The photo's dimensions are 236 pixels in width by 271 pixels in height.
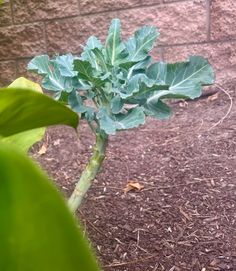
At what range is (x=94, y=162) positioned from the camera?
143 cm

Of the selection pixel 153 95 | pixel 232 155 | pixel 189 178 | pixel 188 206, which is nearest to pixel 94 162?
pixel 153 95

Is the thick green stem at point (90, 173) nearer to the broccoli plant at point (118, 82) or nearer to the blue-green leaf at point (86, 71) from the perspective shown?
the broccoli plant at point (118, 82)

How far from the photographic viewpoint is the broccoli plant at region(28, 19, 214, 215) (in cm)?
139

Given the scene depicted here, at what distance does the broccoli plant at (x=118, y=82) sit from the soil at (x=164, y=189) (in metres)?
0.40

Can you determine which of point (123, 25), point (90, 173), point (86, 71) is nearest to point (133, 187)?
point (90, 173)

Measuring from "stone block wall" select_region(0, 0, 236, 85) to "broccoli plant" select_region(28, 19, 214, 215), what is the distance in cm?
144

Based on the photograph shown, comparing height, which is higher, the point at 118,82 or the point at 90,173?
the point at 118,82

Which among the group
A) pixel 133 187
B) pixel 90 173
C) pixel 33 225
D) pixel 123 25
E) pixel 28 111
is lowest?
pixel 133 187

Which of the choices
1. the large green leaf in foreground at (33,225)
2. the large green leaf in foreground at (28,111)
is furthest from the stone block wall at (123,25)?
the large green leaf in foreground at (33,225)

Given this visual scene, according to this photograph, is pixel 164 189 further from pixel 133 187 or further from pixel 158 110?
pixel 158 110

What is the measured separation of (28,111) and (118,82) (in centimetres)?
89

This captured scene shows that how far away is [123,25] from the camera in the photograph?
2.99 m

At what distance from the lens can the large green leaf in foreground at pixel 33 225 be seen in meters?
0.29

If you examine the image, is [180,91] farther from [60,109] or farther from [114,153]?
[114,153]
